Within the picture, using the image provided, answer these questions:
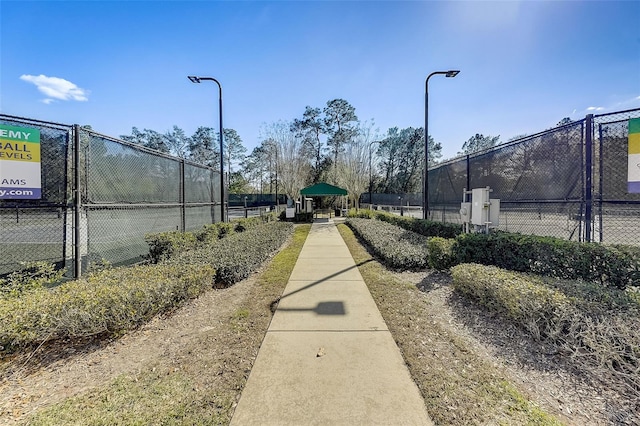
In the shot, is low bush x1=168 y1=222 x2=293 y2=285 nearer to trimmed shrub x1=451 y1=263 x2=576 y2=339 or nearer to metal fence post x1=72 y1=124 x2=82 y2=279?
metal fence post x1=72 y1=124 x2=82 y2=279

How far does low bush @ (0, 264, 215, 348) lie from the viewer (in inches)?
102

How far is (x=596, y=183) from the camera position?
411 cm

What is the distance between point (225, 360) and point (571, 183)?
5.32 meters

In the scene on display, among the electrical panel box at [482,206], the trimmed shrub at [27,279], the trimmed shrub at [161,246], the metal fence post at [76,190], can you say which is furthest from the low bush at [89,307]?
the electrical panel box at [482,206]

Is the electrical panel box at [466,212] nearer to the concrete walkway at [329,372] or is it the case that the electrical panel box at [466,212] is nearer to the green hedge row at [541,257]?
the green hedge row at [541,257]

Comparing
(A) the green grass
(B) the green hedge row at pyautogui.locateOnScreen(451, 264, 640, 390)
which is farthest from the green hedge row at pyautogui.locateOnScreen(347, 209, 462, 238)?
(A) the green grass

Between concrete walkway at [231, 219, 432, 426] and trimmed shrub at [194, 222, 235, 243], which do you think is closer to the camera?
concrete walkway at [231, 219, 432, 426]

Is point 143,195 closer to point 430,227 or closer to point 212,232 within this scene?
point 212,232

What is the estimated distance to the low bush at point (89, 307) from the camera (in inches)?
102

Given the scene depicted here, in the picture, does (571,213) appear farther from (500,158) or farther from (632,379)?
(632,379)

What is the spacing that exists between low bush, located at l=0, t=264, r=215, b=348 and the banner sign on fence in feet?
4.76

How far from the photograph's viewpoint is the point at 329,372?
7.93 feet

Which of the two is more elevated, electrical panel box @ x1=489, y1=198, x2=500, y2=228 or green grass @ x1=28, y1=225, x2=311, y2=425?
electrical panel box @ x1=489, y1=198, x2=500, y2=228

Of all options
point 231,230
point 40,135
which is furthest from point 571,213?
point 231,230
